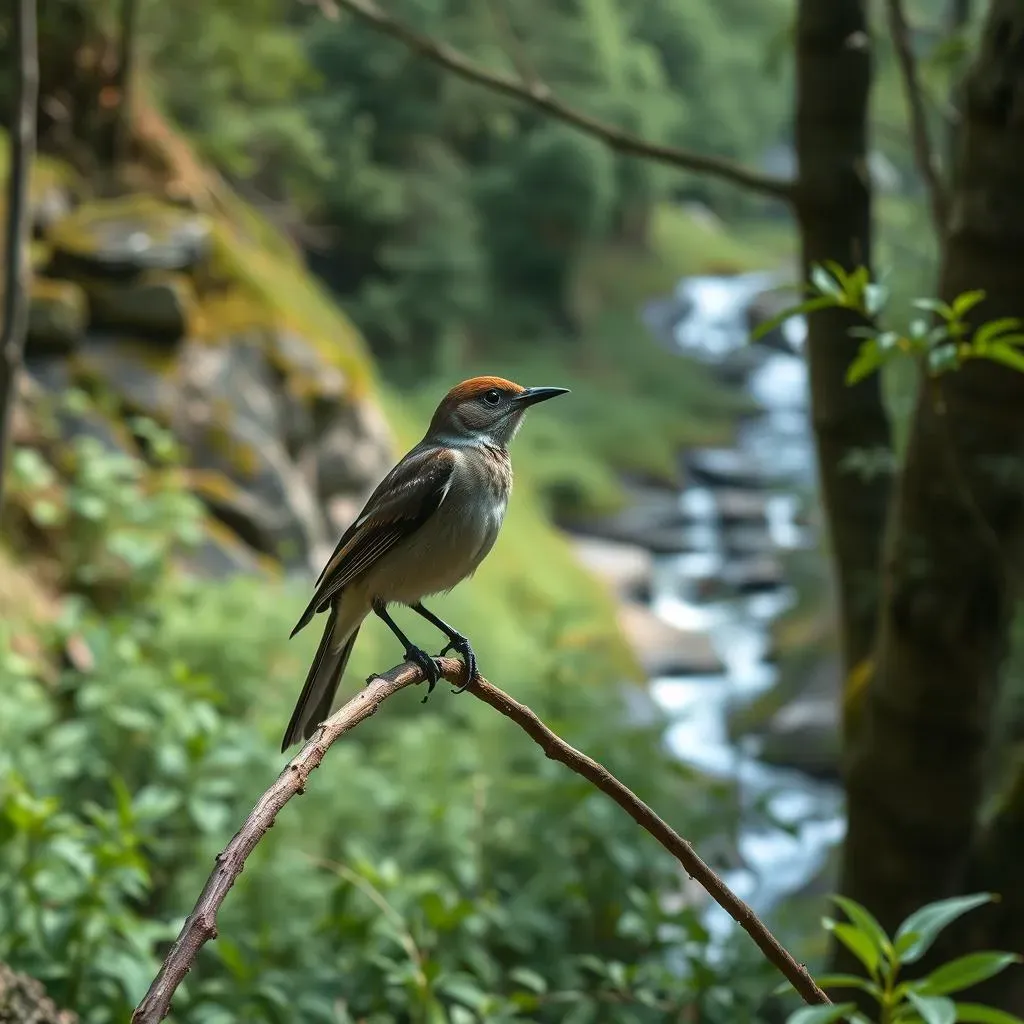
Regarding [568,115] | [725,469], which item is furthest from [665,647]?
[568,115]

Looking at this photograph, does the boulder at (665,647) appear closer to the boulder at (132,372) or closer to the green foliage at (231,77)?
the boulder at (132,372)

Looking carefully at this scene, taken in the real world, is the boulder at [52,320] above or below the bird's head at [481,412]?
above

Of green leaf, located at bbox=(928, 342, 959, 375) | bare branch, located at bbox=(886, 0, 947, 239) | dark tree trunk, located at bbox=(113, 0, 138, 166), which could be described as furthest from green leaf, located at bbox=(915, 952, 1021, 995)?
dark tree trunk, located at bbox=(113, 0, 138, 166)

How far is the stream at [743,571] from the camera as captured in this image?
6.78 metres

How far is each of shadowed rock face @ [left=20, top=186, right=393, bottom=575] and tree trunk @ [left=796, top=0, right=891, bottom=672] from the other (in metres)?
3.76

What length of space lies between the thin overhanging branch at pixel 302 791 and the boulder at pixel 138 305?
521 cm

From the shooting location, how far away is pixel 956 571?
2623mm

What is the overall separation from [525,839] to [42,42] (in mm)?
5872

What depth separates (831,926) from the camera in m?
1.33

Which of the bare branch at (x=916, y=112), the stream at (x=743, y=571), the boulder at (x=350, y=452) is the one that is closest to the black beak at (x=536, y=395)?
the bare branch at (x=916, y=112)

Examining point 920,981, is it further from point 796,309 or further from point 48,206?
point 48,206

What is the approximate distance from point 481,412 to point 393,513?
282 millimetres

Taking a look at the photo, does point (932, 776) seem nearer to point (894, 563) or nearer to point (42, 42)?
point (894, 563)

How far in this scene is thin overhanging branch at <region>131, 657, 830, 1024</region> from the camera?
115 cm
